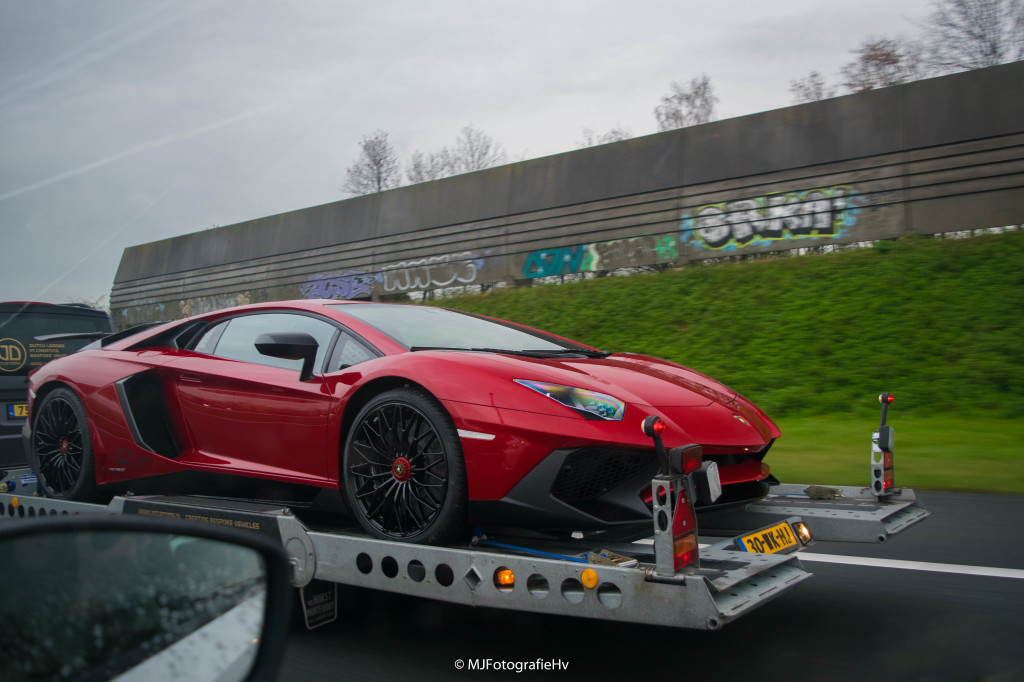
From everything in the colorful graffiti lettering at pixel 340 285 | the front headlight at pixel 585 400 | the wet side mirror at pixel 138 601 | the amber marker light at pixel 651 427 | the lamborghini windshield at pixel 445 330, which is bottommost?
the wet side mirror at pixel 138 601

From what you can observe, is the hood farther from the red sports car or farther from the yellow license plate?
the yellow license plate

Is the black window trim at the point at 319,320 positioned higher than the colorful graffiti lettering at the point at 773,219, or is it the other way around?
the colorful graffiti lettering at the point at 773,219

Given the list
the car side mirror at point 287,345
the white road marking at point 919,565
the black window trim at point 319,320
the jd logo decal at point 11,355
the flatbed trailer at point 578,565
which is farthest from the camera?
the jd logo decal at point 11,355

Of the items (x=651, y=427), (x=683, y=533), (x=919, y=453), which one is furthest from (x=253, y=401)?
(x=919, y=453)

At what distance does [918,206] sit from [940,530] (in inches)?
329

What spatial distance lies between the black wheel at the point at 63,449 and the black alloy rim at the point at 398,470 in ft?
6.88

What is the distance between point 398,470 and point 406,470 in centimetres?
4

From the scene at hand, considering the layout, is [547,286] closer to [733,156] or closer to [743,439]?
[733,156]

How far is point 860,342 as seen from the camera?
33.0 feet

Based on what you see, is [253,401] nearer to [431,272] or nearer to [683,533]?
[683,533]

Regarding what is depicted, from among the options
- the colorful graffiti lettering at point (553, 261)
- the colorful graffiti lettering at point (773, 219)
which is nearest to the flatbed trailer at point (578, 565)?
the colorful graffiti lettering at point (773, 219)

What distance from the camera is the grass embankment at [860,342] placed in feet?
23.5

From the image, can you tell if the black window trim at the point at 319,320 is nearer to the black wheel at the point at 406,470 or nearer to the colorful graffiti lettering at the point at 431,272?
the black wheel at the point at 406,470

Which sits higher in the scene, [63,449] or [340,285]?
[340,285]
